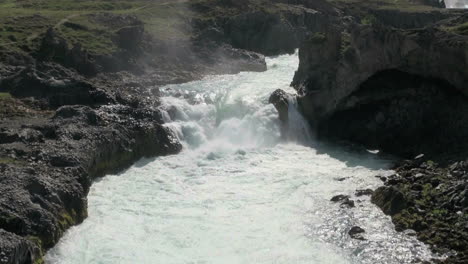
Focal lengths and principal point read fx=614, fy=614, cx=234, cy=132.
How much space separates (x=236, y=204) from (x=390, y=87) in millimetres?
19388

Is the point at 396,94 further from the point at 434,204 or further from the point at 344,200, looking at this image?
the point at 434,204

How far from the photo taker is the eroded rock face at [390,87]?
44688 millimetres

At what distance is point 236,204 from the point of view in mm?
36125

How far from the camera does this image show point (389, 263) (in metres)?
28.3

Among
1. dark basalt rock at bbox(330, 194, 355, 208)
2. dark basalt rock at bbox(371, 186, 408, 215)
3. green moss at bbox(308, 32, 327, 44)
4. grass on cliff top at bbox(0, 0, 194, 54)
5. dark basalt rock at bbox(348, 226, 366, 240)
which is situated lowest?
dark basalt rock at bbox(330, 194, 355, 208)

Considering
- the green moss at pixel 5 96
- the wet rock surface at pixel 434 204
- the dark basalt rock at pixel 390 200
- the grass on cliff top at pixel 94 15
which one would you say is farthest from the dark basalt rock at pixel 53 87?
the wet rock surface at pixel 434 204

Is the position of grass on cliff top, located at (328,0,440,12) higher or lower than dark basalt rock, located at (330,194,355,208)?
higher

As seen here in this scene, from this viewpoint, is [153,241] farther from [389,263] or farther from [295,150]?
[295,150]

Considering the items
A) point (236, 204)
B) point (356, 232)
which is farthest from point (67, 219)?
point (356, 232)

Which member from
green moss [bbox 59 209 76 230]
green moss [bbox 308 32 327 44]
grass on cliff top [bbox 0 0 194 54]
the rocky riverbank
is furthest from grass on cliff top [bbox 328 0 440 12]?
green moss [bbox 59 209 76 230]

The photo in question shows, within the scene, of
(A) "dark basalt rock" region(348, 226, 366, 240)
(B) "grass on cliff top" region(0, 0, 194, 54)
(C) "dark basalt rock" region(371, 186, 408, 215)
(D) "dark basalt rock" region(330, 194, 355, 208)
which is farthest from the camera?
(B) "grass on cliff top" region(0, 0, 194, 54)

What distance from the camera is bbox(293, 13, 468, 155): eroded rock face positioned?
44.7 m

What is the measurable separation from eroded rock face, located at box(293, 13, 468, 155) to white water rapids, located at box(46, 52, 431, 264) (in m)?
2.82

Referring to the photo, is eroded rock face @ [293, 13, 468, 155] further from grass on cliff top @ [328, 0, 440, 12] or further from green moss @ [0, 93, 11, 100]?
grass on cliff top @ [328, 0, 440, 12]
